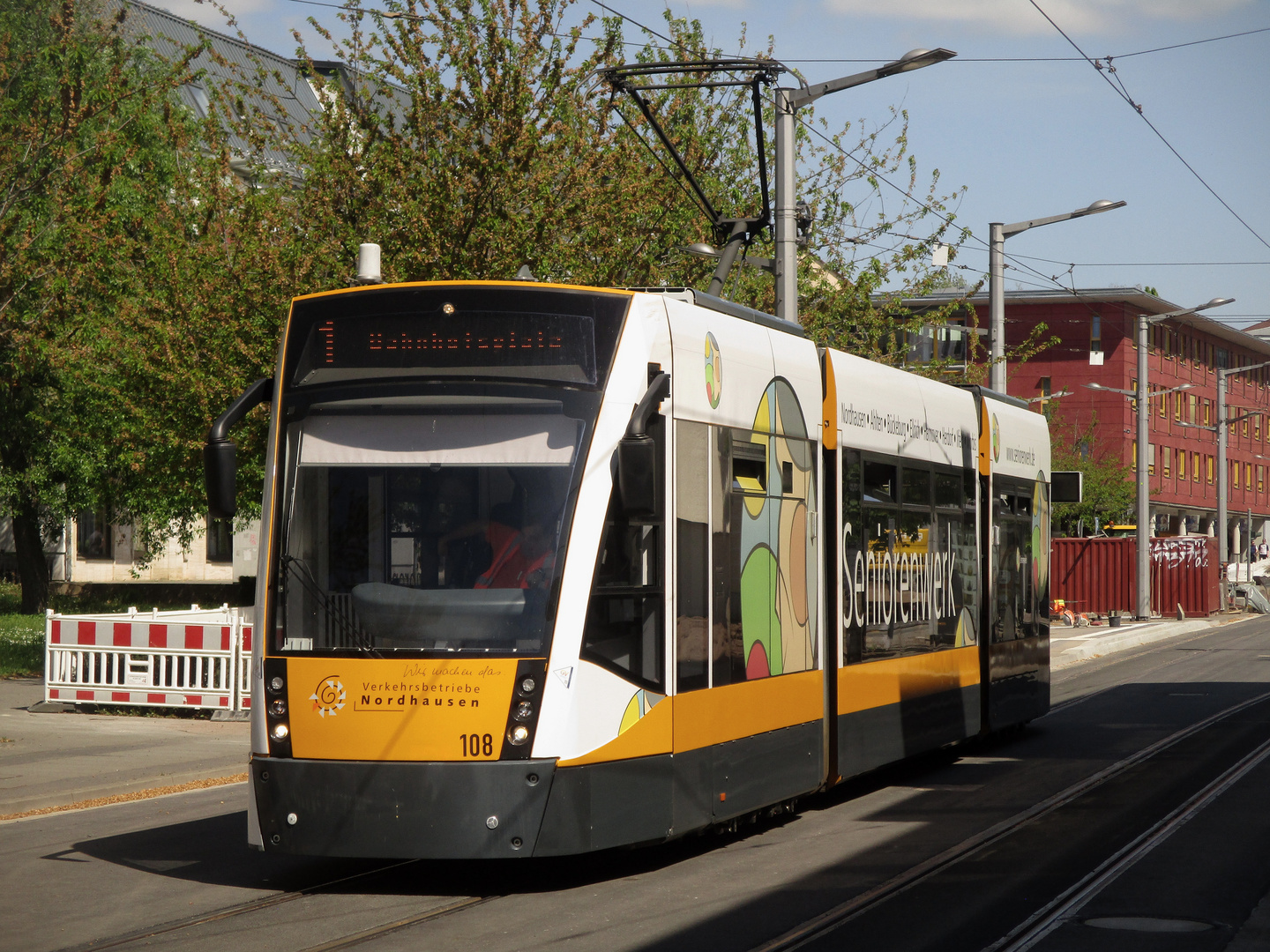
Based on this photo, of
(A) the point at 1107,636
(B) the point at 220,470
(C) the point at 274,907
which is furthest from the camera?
(A) the point at 1107,636

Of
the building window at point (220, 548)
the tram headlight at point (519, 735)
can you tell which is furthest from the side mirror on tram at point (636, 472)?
the building window at point (220, 548)

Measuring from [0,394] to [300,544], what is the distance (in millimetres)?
23949

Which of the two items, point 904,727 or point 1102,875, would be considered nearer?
point 1102,875

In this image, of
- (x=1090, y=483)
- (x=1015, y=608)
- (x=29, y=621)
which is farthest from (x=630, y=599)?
(x=1090, y=483)

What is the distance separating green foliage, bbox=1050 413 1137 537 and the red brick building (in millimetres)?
559

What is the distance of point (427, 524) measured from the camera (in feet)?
25.1

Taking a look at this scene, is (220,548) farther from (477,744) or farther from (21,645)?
(477,744)

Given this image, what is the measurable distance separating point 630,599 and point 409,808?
148cm

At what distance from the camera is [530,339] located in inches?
313

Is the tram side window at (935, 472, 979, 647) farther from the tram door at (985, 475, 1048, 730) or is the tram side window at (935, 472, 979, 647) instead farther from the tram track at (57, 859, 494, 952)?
the tram track at (57, 859, 494, 952)

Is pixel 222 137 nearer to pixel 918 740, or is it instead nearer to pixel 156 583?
pixel 918 740

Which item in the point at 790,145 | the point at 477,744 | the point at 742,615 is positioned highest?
the point at 790,145

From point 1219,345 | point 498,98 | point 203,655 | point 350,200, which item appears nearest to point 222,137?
point 350,200

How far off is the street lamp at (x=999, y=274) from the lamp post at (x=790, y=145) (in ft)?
24.8
